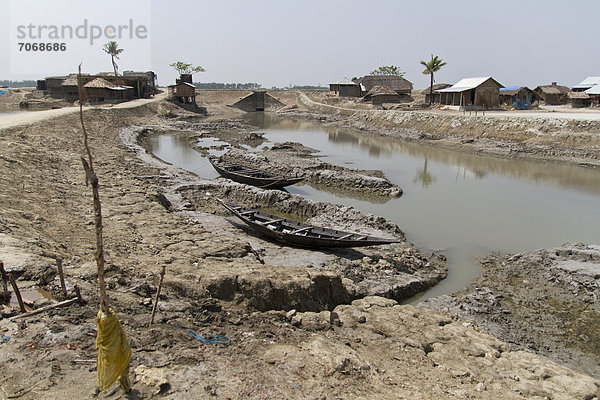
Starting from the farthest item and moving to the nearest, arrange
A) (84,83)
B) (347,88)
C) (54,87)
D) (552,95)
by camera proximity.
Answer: (347,88), (54,87), (552,95), (84,83)

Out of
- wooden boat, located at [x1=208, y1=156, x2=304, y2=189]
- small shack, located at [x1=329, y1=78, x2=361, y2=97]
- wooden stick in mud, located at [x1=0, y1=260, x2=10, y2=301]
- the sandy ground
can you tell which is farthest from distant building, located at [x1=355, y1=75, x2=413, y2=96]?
wooden stick in mud, located at [x1=0, y1=260, x2=10, y2=301]

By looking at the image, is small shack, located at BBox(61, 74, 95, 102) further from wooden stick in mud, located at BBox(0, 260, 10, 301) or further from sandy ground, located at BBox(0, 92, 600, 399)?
wooden stick in mud, located at BBox(0, 260, 10, 301)

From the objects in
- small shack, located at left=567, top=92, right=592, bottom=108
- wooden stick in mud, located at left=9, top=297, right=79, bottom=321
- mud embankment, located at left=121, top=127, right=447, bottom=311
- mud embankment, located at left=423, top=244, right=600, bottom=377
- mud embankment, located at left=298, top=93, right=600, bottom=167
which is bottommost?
mud embankment, located at left=423, top=244, right=600, bottom=377

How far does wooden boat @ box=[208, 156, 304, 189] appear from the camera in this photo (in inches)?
759

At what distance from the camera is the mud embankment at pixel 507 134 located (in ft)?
94.4

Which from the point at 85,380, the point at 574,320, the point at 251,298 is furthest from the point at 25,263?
the point at 574,320

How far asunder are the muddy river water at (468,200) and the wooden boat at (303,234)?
2.34m

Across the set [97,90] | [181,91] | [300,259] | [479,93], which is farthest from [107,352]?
[181,91]

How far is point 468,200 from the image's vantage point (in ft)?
63.7

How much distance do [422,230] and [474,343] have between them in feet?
26.1

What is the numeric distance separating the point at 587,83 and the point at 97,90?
6995 centimetres

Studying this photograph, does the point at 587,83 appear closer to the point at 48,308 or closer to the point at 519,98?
the point at 519,98

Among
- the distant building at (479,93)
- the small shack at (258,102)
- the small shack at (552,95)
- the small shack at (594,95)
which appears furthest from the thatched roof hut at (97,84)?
the small shack at (594,95)

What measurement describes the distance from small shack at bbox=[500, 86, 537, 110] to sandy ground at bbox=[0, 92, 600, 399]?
4212 centimetres
